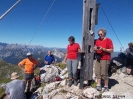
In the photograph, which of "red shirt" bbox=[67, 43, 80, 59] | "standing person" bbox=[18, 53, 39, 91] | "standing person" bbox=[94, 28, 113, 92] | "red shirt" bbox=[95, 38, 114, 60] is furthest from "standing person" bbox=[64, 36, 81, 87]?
"standing person" bbox=[18, 53, 39, 91]

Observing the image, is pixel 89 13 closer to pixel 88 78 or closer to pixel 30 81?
pixel 88 78

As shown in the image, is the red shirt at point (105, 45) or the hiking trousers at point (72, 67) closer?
the red shirt at point (105, 45)

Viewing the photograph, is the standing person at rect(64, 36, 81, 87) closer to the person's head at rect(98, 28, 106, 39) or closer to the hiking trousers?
the hiking trousers

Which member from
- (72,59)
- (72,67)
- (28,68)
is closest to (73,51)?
(72,59)

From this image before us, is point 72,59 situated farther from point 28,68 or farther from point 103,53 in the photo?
point 28,68

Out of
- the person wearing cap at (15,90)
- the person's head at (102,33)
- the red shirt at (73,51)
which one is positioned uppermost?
the person's head at (102,33)

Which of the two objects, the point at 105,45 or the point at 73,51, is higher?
the point at 105,45

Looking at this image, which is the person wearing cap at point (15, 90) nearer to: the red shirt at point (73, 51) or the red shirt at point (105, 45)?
the red shirt at point (73, 51)

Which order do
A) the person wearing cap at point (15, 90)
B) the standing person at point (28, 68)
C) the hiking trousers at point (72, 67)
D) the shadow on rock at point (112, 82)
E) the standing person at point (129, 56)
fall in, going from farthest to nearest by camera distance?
the standing person at point (129, 56) → the standing person at point (28, 68) → the shadow on rock at point (112, 82) → the hiking trousers at point (72, 67) → the person wearing cap at point (15, 90)

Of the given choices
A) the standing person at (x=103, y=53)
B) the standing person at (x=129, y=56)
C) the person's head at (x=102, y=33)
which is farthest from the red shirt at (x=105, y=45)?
the standing person at (x=129, y=56)

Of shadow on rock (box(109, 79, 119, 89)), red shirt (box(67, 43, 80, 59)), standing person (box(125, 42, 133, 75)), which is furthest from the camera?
standing person (box(125, 42, 133, 75))

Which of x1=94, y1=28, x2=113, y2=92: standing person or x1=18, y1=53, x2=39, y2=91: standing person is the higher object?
x1=94, y1=28, x2=113, y2=92: standing person

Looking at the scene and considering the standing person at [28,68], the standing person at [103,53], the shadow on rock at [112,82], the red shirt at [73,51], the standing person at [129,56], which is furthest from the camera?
the standing person at [129,56]

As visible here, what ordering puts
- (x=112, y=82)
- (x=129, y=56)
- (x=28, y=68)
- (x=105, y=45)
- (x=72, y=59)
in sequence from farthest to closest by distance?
(x=129, y=56), (x=28, y=68), (x=112, y=82), (x=72, y=59), (x=105, y=45)
